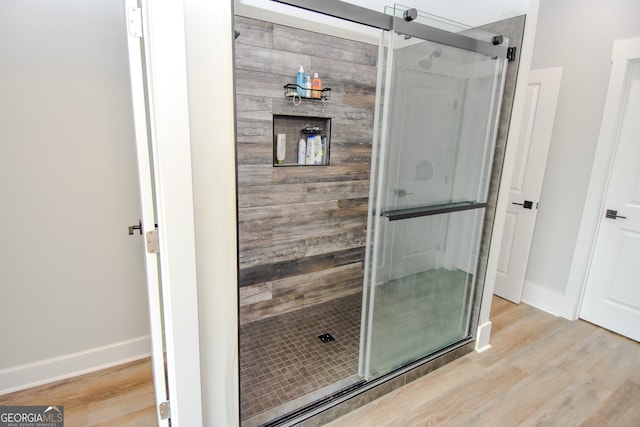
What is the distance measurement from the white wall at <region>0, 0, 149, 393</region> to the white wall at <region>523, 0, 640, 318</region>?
3.27m

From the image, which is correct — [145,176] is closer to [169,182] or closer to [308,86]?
[169,182]

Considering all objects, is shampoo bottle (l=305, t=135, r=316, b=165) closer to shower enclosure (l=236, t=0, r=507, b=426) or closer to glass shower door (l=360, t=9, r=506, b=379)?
shower enclosure (l=236, t=0, r=507, b=426)

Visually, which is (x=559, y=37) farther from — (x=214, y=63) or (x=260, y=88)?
(x=214, y=63)

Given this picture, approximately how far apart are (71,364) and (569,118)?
4032mm

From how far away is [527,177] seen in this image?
121 inches

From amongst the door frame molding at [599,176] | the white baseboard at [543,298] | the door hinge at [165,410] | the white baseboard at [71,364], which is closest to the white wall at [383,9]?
the door frame molding at [599,176]

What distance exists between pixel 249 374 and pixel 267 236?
962mm

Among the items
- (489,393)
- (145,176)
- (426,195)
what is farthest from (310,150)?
(489,393)

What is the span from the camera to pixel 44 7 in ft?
5.51

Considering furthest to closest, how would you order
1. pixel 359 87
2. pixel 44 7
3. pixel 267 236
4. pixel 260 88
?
A: 1. pixel 359 87
2. pixel 267 236
3. pixel 260 88
4. pixel 44 7

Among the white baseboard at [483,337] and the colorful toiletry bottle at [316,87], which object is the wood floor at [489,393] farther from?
the colorful toiletry bottle at [316,87]

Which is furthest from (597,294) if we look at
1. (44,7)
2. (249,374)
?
(44,7)

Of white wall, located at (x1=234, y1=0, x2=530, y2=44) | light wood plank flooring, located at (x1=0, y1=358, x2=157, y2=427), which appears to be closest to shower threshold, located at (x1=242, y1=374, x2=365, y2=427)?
light wood plank flooring, located at (x1=0, y1=358, x2=157, y2=427)

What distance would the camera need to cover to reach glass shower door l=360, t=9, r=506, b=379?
1691 mm
